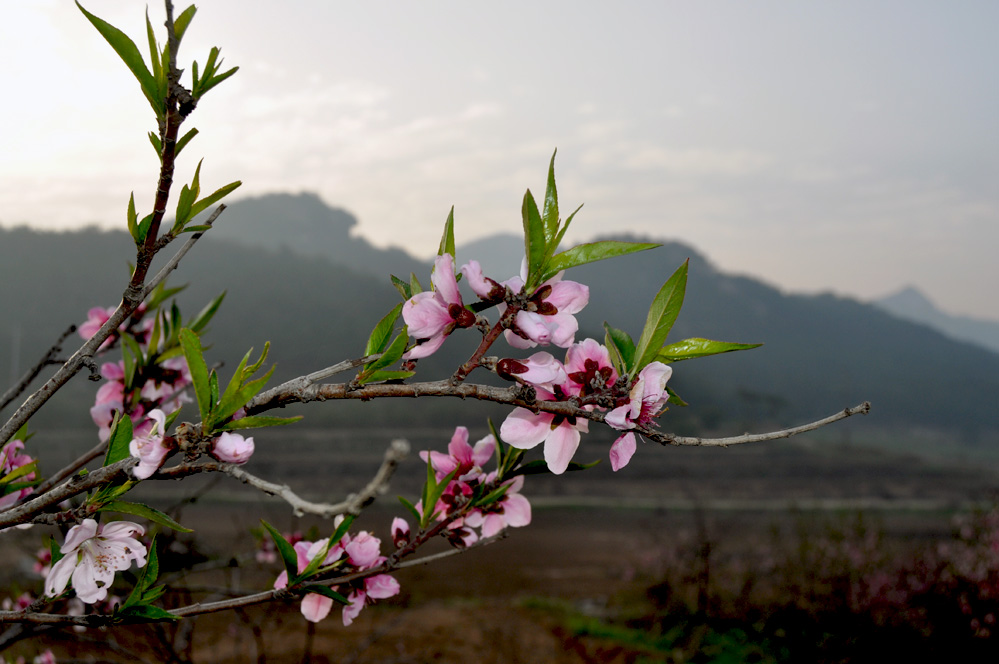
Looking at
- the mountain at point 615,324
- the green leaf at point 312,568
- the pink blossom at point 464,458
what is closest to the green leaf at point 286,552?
the green leaf at point 312,568

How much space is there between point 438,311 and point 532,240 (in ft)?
0.41

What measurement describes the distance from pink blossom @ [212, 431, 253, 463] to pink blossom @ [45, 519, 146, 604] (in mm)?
217

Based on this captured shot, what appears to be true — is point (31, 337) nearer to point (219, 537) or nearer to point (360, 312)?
point (360, 312)

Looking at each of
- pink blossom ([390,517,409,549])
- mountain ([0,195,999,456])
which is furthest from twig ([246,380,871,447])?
mountain ([0,195,999,456])

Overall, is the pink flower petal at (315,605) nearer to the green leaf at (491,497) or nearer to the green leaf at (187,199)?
the green leaf at (491,497)

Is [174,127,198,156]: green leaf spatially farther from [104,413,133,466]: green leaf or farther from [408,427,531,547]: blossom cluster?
[408,427,531,547]: blossom cluster

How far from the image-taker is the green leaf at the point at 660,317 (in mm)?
653

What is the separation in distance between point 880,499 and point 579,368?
22356 mm

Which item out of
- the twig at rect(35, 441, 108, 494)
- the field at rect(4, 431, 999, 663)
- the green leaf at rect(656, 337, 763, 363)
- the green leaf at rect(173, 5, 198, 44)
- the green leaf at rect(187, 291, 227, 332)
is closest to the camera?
the green leaf at rect(173, 5, 198, 44)

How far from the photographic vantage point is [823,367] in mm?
56281

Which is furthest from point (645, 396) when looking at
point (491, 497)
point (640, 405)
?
point (491, 497)

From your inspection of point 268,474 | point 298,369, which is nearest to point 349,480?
point 268,474

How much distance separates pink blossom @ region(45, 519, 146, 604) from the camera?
0.80m

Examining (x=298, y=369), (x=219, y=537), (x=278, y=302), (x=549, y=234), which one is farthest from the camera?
(x=278, y=302)
